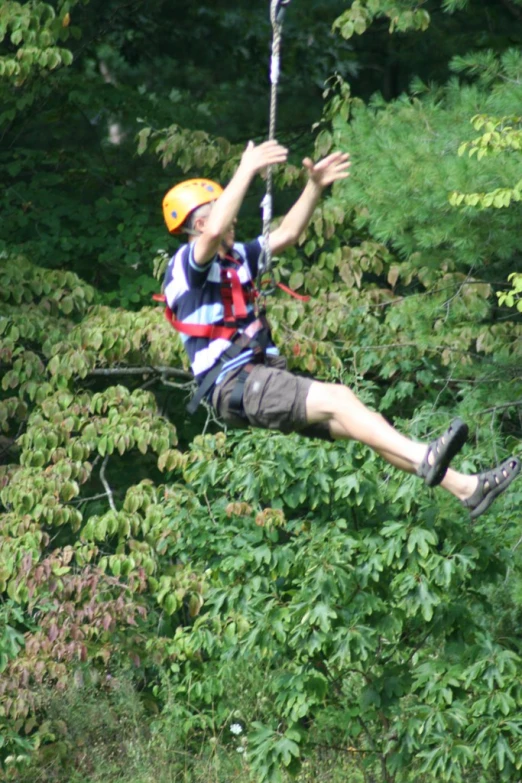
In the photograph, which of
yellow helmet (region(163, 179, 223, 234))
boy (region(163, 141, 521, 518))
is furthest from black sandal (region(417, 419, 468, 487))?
yellow helmet (region(163, 179, 223, 234))

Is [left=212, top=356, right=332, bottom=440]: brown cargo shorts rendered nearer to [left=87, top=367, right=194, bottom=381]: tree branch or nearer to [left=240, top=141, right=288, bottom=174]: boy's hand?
[left=240, top=141, right=288, bottom=174]: boy's hand

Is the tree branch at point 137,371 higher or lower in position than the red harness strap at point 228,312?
lower

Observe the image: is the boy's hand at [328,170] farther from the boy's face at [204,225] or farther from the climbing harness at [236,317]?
the boy's face at [204,225]

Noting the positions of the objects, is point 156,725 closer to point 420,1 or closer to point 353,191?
point 353,191

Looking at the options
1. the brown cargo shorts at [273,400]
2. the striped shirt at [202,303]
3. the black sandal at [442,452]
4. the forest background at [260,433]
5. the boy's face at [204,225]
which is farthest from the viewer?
the forest background at [260,433]

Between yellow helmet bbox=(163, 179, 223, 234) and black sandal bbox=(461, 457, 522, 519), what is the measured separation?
1.56 meters

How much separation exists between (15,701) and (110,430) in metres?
1.70

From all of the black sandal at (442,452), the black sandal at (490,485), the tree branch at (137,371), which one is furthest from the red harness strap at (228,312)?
the tree branch at (137,371)

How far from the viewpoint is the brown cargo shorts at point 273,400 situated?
4895 millimetres

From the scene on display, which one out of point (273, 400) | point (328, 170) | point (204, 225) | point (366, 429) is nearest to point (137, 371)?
point (204, 225)

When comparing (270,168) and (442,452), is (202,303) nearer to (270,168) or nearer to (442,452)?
(270,168)

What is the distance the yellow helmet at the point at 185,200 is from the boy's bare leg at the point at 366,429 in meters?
0.89

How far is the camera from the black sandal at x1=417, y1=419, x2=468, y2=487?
4602 mm

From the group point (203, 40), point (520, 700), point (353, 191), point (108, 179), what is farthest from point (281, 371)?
point (203, 40)
